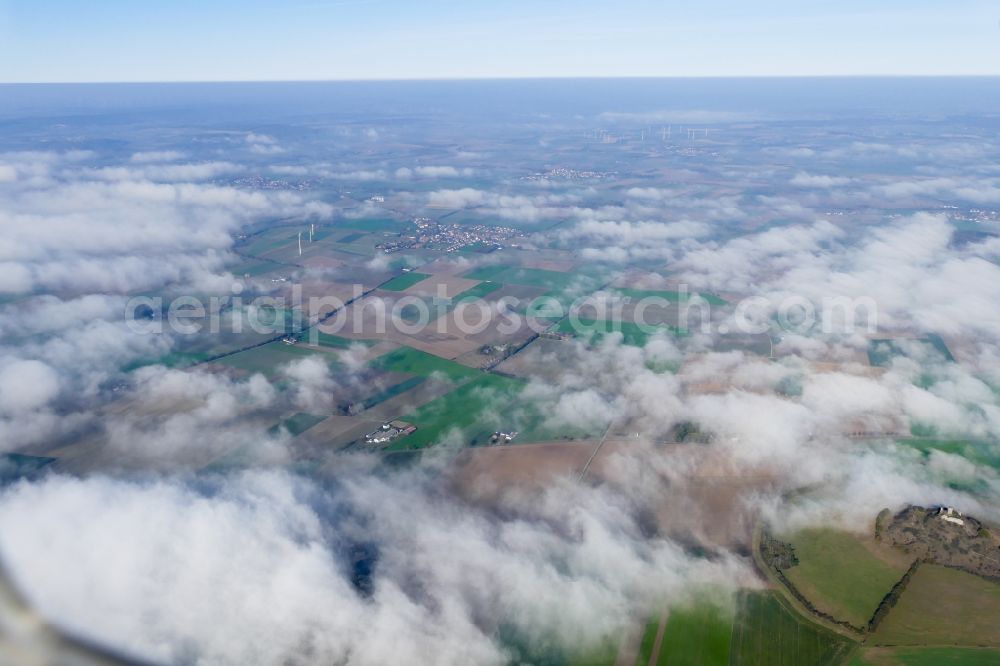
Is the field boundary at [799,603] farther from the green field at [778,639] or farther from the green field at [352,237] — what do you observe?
the green field at [352,237]

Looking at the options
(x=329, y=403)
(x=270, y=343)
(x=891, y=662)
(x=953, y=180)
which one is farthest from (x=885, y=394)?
(x=953, y=180)

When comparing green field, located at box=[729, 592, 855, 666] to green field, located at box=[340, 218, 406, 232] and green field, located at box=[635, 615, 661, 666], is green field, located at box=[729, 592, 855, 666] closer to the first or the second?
green field, located at box=[635, 615, 661, 666]

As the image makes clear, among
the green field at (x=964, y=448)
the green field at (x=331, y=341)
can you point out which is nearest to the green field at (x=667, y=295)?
the green field at (x=964, y=448)

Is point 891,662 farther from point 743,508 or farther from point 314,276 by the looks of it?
point 314,276

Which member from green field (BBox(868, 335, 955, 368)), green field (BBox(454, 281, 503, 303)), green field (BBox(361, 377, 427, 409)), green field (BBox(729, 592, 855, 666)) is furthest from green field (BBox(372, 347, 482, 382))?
green field (BBox(868, 335, 955, 368))

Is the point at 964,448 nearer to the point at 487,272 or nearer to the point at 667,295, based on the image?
the point at 667,295

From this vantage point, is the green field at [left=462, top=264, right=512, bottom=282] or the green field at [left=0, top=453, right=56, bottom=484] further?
the green field at [left=462, top=264, right=512, bottom=282]
